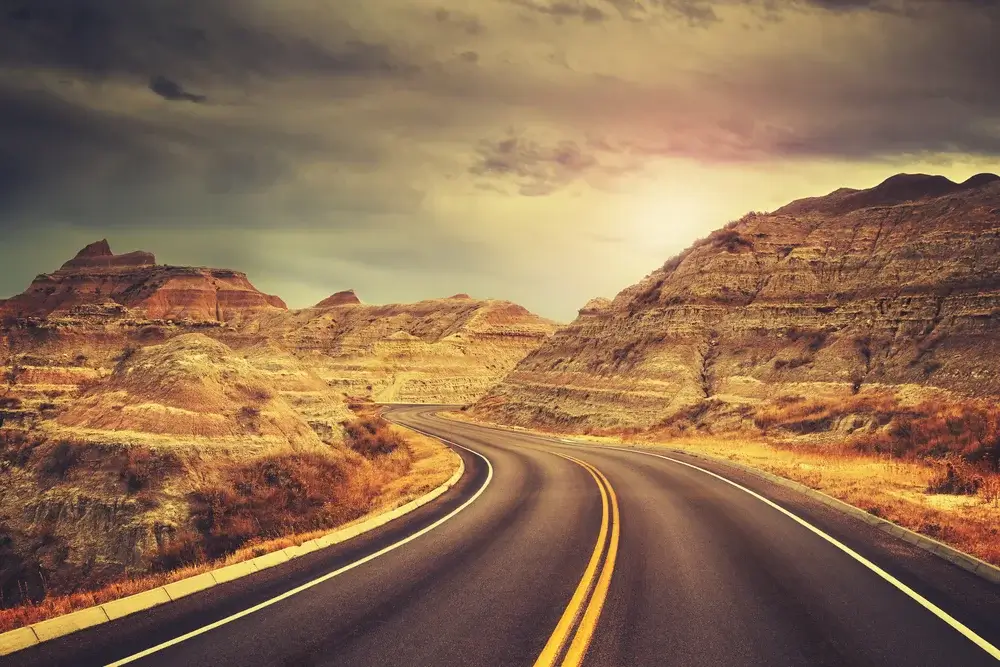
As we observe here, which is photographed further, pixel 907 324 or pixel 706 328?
pixel 706 328

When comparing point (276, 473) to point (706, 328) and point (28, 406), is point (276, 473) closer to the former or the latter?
→ point (706, 328)

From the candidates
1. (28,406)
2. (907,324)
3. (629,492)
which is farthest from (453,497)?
(28,406)

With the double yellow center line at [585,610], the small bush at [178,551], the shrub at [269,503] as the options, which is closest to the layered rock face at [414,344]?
the shrub at [269,503]

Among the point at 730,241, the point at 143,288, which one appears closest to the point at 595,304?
the point at 730,241

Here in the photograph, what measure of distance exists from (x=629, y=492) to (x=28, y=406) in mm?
49169

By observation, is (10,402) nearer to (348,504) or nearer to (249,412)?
(249,412)

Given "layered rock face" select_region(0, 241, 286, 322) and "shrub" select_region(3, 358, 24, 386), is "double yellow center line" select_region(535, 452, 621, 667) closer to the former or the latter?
"shrub" select_region(3, 358, 24, 386)

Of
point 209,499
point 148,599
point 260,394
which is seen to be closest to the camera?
point 148,599

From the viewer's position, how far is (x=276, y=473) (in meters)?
19.8

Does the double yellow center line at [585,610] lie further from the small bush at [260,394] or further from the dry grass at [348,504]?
the small bush at [260,394]

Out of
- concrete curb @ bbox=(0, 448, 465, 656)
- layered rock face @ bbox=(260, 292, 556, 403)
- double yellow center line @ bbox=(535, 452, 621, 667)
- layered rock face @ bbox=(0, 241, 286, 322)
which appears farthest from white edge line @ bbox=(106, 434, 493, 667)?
layered rock face @ bbox=(0, 241, 286, 322)

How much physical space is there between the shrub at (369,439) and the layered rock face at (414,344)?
53.3 m

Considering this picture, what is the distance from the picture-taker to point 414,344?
97062mm

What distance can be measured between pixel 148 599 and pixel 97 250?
190m
